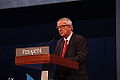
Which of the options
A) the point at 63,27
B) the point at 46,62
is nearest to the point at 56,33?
the point at 63,27

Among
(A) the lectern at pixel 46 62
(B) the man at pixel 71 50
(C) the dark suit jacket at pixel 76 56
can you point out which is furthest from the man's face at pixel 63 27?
(A) the lectern at pixel 46 62

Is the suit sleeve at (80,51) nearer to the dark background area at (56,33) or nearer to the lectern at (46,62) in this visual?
the lectern at (46,62)

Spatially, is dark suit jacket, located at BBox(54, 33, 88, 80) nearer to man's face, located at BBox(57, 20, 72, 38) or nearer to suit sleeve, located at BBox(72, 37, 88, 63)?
suit sleeve, located at BBox(72, 37, 88, 63)

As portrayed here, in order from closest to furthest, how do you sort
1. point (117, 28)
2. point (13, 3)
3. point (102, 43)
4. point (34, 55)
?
point (34, 55)
point (117, 28)
point (102, 43)
point (13, 3)

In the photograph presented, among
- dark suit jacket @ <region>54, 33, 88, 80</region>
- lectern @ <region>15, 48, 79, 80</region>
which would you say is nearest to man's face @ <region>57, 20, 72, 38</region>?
dark suit jacket @ <region>54, 33, 88, 80</region>

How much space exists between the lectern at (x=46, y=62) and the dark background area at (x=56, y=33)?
7.55 feet

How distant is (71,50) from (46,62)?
560mm

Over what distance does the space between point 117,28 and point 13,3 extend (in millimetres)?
1978

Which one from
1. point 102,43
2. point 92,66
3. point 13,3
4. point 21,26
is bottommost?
point 92,66

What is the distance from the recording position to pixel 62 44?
337 cm

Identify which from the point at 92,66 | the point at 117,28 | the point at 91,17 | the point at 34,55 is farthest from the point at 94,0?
the point at 34,55

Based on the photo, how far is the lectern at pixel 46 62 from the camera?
106 inches

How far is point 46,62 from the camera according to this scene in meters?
2.69

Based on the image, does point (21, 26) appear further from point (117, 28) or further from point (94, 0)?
point (117, 28)
